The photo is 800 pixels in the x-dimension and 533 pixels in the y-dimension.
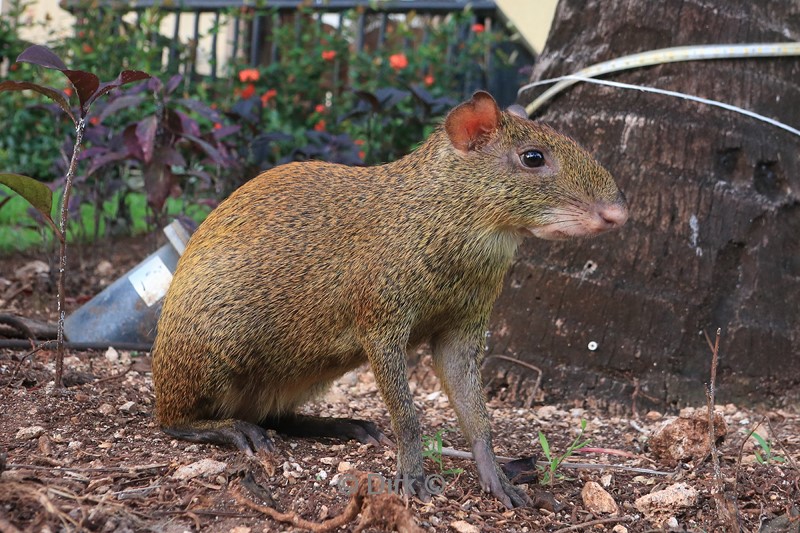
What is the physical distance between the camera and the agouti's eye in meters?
2.91

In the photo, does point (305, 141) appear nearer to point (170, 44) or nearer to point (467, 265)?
point (170, 44)

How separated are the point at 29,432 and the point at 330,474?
40.6 inches

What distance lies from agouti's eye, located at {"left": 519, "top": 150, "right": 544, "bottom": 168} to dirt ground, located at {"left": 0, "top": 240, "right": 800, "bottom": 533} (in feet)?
3.53

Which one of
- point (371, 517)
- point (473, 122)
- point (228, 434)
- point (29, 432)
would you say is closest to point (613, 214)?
point (473, 122)

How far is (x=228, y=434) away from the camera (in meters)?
3.14

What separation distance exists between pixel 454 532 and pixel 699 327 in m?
2.00

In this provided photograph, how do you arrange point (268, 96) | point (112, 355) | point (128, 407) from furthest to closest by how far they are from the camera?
point (268, 96), point (112, 355), point (128, 407)

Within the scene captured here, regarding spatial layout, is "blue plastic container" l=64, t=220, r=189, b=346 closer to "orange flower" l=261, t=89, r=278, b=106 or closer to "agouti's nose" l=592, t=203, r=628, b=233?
"agouti's nose" l=592, t=203, r=628, b=233

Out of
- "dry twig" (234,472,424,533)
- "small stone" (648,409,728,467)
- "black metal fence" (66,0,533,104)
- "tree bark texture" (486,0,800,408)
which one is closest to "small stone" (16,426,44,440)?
"dry twig" (234,472,424,533)

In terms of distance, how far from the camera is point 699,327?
4.07 m

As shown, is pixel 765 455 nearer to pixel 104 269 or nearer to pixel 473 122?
pixel 473 122

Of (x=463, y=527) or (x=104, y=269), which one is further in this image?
(x=104, y=269)

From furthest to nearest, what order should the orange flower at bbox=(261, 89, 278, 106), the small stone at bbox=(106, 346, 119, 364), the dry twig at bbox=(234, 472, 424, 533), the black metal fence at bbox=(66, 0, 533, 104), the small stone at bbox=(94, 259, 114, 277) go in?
1. the black metal fence at bbox=(66, 0, 533, 104)
2. the orange flower at bbox=(261, 89, 278, 106)
3. the small stone at bbox=(94, 259, 114, 277)
4. the small stone at bbox=(106, 346, 119, 364)
5. the dry twig at bbox=(234, 472, 424, 533)

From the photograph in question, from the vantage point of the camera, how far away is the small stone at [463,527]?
2.57 m
